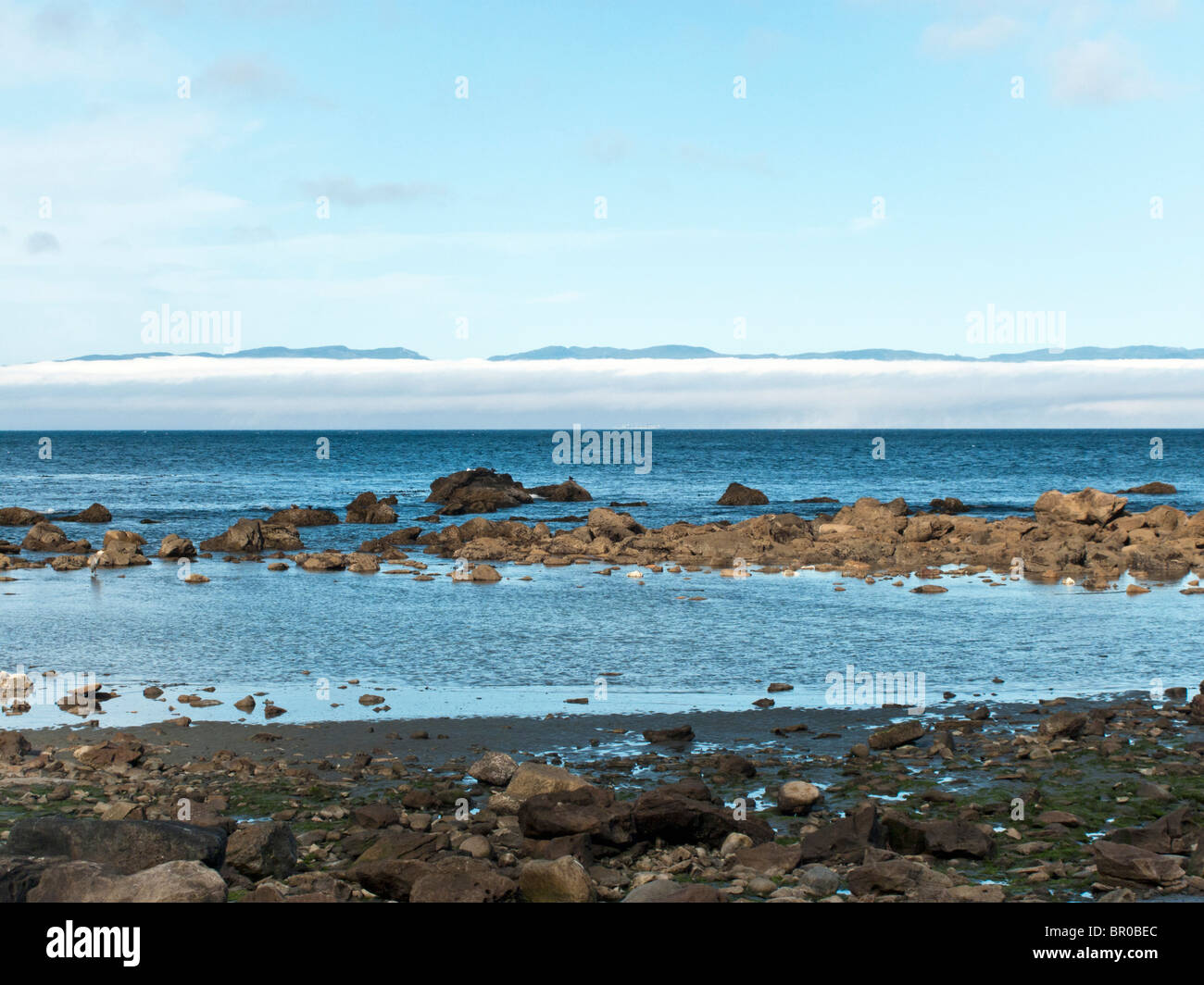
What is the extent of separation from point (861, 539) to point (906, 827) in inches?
1163

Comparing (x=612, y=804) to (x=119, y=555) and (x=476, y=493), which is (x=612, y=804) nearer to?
(x=119, y=555)

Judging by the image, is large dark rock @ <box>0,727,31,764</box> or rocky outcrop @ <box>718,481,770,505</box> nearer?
large dark rock @ <box>0,727,31,764</box>

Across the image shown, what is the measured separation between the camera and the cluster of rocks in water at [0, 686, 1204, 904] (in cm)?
855

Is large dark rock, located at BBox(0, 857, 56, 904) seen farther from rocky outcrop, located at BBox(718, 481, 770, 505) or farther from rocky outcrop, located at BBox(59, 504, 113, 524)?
rocky outcrop, located at BBox(718, 481, 770, 505)

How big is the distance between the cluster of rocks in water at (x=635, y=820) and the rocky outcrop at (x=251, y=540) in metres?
27.1

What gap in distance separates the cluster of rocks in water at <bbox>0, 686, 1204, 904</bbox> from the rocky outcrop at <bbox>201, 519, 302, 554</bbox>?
27.1 meters

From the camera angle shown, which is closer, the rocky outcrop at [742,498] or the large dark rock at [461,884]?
the large dark rock at [461,884]

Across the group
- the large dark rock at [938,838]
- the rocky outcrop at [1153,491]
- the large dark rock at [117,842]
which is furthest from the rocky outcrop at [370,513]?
the rocky outcrop at [1153,491]

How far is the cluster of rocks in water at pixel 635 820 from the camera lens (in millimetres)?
8547

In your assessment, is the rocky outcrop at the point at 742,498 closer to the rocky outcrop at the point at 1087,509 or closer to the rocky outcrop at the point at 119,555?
the rocky outcrop at the point at 1087,509

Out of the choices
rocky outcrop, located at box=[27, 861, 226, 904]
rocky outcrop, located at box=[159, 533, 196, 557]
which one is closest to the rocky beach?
rocky outcrop, located at box=[27, 861, 226, 904]

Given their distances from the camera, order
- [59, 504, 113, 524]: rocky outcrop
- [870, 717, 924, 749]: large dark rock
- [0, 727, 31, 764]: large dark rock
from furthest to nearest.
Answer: [59, 504, 113, 524]: rocky outcrop
[870, 717, 924, 749]: large dark rock
[0, 727, 31, 764]: large dark rock

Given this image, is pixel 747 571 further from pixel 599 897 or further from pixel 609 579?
pixel 599 897
